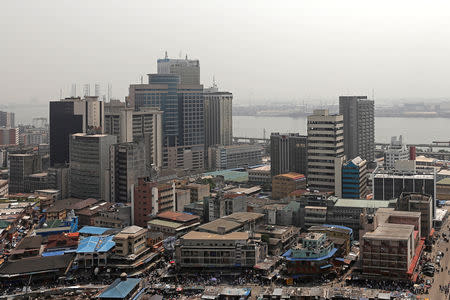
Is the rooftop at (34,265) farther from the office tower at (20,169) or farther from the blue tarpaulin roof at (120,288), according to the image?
the office tower at (20,169)

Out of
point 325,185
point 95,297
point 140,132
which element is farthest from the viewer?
point 140,132

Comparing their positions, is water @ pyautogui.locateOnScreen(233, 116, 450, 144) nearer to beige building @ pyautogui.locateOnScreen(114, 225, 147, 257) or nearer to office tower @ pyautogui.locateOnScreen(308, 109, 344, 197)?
office tower @ pyautogui.locateOnScreen(308, 109, 344, 197)

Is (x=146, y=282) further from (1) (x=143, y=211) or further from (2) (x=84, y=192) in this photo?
(2) (x=84, y=192)

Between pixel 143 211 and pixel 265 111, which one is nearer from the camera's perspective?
pixel 143 211

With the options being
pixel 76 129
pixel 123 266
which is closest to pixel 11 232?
pixel 123 266

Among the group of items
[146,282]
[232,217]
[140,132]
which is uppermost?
[140,132]

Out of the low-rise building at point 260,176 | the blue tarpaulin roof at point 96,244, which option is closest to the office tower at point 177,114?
the low-rise building at point 260,176
